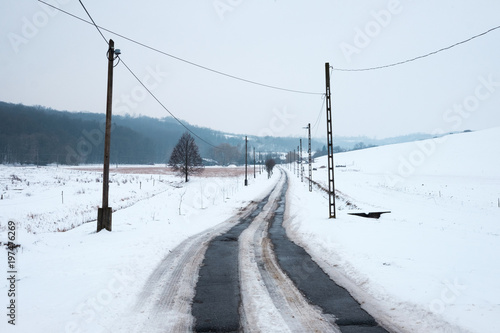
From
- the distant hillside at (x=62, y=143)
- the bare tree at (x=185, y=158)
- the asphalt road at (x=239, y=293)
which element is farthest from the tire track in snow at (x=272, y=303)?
the distant hillside at (x=62, y=143)

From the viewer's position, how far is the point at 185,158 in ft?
171

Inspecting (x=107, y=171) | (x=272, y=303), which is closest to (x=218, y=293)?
(x=272, y=303)

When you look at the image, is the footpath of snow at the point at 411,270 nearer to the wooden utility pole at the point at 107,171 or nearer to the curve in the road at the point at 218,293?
the curve in the road at the point at 218,293

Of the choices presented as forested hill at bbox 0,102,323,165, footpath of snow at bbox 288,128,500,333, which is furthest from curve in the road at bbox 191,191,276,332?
forested hill at bbox 0,102,323,165

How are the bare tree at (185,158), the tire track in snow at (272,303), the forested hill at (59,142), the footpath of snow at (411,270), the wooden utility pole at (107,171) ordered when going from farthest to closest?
the forested hill at (59,142) → the bare tree at (185,158) → the wooden utility pole at (107,171) → the footpath of snow at (411,270) → the tire track in snow at (272,303)

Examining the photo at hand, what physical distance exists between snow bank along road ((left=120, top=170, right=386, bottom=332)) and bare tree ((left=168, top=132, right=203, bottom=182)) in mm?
43880

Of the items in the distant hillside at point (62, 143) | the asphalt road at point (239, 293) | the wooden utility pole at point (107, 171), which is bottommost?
the asphalt road at point (239, 293)

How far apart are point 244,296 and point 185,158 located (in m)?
48.2

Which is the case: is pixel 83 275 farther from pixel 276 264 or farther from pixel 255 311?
pixel 276 264

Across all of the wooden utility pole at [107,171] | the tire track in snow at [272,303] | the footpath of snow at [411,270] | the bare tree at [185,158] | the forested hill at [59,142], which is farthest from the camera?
the forested hill at [59,142]

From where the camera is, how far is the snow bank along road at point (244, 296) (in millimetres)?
4207

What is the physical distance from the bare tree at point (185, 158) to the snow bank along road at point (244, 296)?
4388 cm

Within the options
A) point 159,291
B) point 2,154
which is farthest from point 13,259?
point 2,154

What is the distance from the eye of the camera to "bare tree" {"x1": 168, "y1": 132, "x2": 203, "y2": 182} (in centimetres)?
5169
